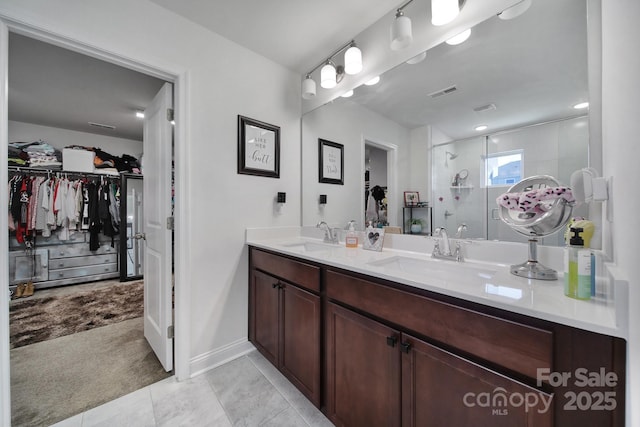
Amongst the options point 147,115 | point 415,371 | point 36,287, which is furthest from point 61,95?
point 415,371

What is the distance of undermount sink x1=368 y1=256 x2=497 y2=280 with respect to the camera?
3.70 feet

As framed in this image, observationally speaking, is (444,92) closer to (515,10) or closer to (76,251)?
(515,10)

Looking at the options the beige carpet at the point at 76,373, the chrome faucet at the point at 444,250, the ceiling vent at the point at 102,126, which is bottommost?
the beige carpet at the point at 76,373

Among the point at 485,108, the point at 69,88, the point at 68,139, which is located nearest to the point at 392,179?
the point at 485,108

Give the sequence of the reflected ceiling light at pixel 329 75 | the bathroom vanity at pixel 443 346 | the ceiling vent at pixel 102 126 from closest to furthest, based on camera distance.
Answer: the bathroom vanity at pixel 443 346 < the reflected ceiling light at pixel 329 75 < the ceiling vent at pixel 102 126

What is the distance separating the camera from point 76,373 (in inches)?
68.1

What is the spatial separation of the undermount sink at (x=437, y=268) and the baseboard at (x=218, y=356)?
1399 mm

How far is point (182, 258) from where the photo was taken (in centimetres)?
168

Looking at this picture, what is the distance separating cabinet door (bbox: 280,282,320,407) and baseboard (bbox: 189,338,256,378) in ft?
1.77

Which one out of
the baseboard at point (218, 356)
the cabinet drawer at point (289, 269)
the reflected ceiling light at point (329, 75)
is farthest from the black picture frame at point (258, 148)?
the baseboard at point (218, 356)

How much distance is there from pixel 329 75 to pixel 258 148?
82cm

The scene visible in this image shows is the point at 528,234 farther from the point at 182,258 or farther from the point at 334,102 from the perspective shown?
the point at 182,258

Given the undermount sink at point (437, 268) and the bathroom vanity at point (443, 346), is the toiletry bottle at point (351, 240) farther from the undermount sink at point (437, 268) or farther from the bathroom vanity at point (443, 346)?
the undermount sink at point (437, 268)

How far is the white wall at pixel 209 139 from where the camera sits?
4.86ft
